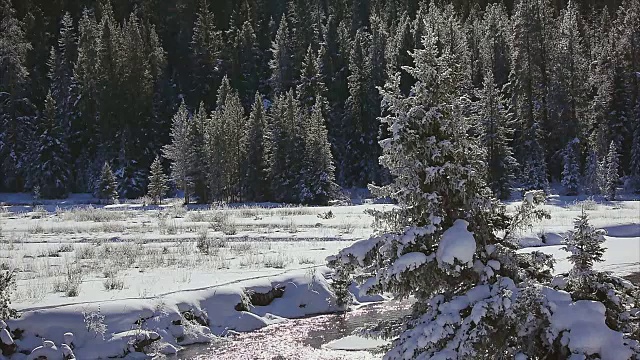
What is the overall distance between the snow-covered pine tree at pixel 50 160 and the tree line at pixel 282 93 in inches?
5.7

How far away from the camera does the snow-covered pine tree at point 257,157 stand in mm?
56531

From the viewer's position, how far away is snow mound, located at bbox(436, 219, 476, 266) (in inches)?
275

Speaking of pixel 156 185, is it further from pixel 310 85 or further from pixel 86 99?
pixel 86 99

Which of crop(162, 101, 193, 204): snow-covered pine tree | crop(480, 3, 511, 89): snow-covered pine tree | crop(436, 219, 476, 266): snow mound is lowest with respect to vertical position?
crop(436, 219, 476, 266): snow mound

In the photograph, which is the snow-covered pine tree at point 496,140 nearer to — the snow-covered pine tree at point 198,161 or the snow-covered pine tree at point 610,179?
the snow-covered pine tree at point 610,179

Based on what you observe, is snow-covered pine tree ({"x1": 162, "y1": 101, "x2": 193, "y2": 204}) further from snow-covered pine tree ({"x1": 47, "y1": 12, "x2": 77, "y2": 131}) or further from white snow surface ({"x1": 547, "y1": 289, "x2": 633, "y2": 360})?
white snow surface ({"x1": 547, "y1": 289, "x2": 633, "y2": 360})

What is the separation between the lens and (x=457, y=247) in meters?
7.01

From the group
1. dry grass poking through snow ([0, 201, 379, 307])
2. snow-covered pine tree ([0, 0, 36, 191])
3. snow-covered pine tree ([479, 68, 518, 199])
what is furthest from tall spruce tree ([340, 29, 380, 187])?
snow-covered pine tree ([0, 0, 36, 191])

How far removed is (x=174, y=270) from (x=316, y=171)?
36.5 meters

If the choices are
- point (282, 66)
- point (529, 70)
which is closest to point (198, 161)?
point (282, 66)

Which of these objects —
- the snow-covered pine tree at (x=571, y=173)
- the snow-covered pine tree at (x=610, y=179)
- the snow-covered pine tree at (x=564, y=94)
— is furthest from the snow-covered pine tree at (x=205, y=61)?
the snow-covered pine tree at (x=610, y=179)

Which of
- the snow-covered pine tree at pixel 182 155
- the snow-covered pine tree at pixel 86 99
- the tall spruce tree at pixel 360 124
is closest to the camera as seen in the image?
the snow-covered pine tree at pixel 182 155

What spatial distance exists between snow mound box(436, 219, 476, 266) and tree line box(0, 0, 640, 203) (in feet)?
129

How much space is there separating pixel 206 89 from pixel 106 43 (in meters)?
13.2
